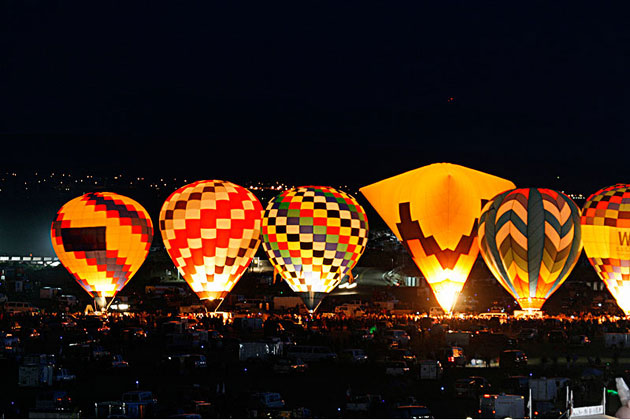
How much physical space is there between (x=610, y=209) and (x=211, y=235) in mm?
10715

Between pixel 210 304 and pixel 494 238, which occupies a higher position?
pixel 494 238

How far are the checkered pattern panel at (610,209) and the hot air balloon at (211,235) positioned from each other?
9.09 metres

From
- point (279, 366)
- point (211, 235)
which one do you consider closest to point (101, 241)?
point (211, 235)

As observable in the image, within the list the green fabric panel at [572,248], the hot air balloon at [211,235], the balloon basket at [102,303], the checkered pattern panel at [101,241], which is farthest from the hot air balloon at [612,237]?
the balloon basket at [102,303]

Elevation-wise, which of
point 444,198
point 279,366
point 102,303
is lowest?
point 279,366

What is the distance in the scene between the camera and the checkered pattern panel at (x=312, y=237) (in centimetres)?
3077

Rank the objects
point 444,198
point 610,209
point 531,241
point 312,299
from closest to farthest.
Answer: point 531,241, point 610,209, point 312,299, point 444,198

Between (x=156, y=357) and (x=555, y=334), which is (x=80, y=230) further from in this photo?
(x=555, y=334)

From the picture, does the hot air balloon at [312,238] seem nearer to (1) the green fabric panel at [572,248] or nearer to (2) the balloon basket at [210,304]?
(2) the balloon basket at [210,304]

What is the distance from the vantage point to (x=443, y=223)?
3148cm

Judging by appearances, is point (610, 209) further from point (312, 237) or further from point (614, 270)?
→ point (312, 237)

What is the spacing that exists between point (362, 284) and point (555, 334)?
62.3 feet

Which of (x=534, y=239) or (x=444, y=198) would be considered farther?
(x=444, y=198)

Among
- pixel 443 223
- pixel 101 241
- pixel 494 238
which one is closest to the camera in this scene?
pixel 494 238
